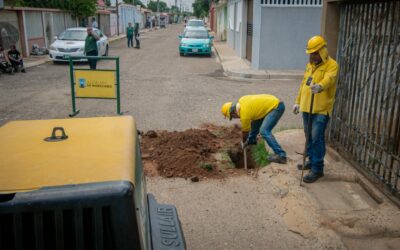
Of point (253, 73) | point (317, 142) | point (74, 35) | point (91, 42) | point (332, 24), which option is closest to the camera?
point (317, 142)

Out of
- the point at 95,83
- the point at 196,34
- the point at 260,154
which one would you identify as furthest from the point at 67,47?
the point at 260,154

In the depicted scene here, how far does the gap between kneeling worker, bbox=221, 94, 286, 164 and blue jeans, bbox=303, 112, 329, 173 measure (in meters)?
0.68

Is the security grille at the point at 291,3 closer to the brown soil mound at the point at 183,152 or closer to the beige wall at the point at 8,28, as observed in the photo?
the brown soil mound at the point at 183,152

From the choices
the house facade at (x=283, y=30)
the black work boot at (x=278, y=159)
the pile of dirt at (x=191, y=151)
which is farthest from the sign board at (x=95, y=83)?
the house facade at (x=283, y=30)

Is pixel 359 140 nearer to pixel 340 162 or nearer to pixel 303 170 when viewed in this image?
pixel 340 162

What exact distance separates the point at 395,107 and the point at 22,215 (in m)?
4.38

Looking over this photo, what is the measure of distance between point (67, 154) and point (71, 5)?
27.0 meters

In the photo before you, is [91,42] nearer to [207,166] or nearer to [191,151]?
[191,151]

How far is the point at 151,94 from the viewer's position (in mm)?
11820

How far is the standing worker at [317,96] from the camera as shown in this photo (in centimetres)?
502

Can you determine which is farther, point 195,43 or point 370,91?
point 195,43

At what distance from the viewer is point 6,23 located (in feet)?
60.9

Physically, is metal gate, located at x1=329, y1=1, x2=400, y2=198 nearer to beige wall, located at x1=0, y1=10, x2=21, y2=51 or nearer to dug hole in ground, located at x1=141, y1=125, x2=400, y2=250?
dug hole in ground, located at x1=141, y1=125, x2=400, y2=250

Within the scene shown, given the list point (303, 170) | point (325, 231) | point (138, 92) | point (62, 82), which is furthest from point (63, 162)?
point (62, 82)
